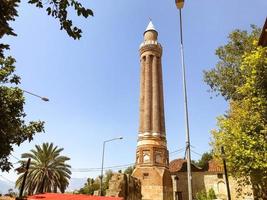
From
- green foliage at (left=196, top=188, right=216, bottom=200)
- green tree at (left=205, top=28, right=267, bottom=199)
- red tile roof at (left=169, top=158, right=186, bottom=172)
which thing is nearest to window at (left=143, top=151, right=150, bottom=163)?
red tile roof at (left=169, top=158, right=186, bottom=172)

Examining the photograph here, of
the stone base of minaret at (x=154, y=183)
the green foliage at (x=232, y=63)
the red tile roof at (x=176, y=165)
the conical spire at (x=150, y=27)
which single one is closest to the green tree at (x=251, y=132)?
the green foliage at (x=232, y=63)

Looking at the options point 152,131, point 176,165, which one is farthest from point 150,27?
point 176,165

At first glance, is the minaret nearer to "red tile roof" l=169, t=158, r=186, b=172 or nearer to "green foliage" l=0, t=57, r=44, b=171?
"red tile roof" l=169, t=158, r=186, b=172

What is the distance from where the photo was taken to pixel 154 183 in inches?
1682

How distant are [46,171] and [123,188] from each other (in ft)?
42.4

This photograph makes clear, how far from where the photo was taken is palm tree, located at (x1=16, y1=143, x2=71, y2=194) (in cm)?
3784

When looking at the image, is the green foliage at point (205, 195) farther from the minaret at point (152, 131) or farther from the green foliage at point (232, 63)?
the green foliage at point (232, 63)

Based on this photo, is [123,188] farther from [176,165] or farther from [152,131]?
[176,165]

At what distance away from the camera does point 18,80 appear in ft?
48.5

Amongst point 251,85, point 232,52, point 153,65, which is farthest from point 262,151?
point 153,65

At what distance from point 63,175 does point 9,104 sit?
26599 millimetres

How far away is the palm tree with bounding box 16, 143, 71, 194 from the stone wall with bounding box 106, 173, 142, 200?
409 inches

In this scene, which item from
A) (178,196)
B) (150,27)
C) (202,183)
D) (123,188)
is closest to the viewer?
(123,188)

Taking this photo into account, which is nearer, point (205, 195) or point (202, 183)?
point (205, 195)
